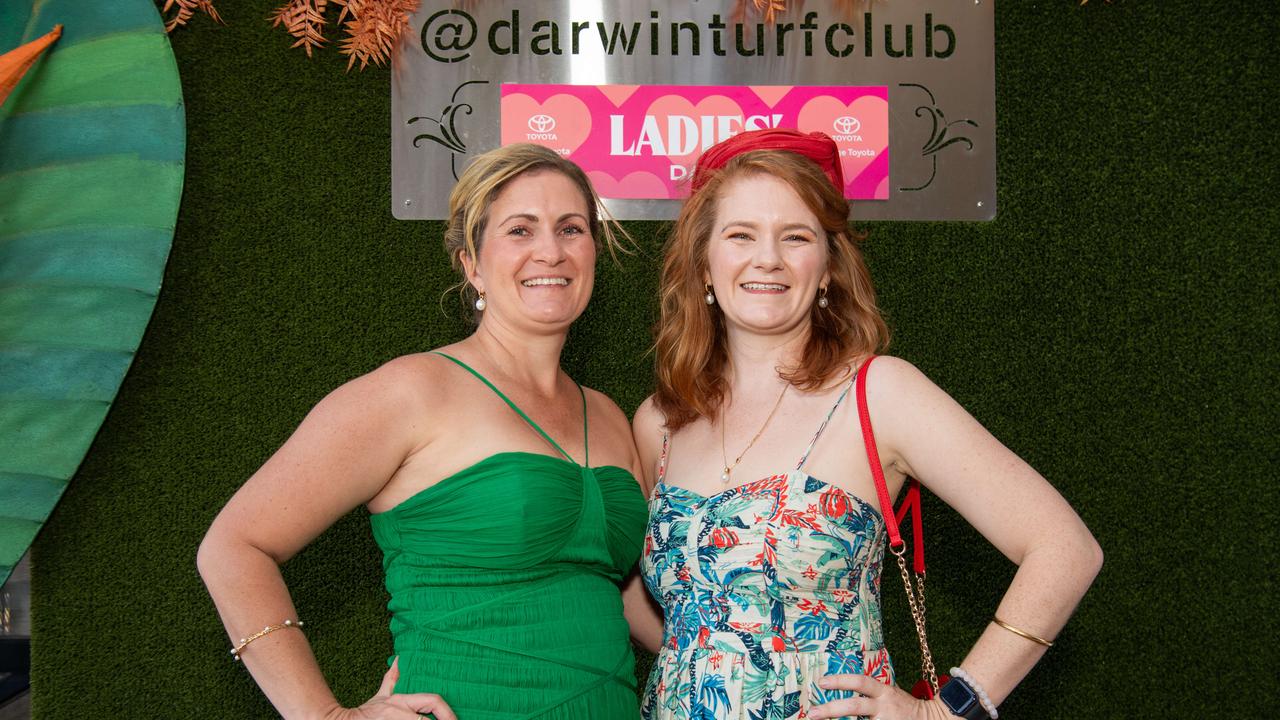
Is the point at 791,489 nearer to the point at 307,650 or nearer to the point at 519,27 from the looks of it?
the point at 307,650

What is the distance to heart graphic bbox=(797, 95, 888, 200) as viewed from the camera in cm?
273

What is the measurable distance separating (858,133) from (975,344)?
700 mm

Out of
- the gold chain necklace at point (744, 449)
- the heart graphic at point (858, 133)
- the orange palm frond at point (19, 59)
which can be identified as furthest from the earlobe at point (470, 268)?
the orange palm frond at point (19, 59)

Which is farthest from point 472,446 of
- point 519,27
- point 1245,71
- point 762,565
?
point 1245,71

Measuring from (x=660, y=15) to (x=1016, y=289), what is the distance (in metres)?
1.30

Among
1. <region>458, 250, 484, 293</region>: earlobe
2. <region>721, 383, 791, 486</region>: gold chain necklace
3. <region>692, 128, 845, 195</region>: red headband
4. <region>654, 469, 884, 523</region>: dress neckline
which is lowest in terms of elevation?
<region>654, 469, 884, 523</region>: dress neckline

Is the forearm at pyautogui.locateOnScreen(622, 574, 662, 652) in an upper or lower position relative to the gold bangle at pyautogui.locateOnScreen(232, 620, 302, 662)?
lower

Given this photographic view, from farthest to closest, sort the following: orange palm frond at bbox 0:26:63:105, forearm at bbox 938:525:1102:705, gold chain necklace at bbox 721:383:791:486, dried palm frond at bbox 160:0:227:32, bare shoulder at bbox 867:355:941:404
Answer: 1. dried palm frond at bbox 160:0:227:32
2. orange palm frond at bbox 0:26:63:105
3. gold chain necklace at bbox 721:383:791:486
4. bare shoulder at bbox 867:355:941:404
5. forearm at bbox 938:525:1102:705

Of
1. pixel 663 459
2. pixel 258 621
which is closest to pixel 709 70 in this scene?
pixel 663 459

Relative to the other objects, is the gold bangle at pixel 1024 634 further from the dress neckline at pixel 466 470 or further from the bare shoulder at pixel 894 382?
the dress neckline at pixel 466 470

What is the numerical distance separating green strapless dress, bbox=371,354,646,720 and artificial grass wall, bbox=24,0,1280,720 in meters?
1.04

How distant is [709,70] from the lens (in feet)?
8.93

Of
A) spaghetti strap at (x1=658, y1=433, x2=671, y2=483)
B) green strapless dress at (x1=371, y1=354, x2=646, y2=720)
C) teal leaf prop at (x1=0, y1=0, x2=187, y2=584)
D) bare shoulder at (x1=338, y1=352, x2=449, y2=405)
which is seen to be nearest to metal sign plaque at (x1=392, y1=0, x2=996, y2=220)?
teal leaf prop at (x1=0, y1=0, x2=187, y2=584)

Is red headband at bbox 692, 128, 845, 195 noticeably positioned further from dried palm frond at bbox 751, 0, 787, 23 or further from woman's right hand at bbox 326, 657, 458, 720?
woman's right hand at bbox 326, 657, 458, 720
